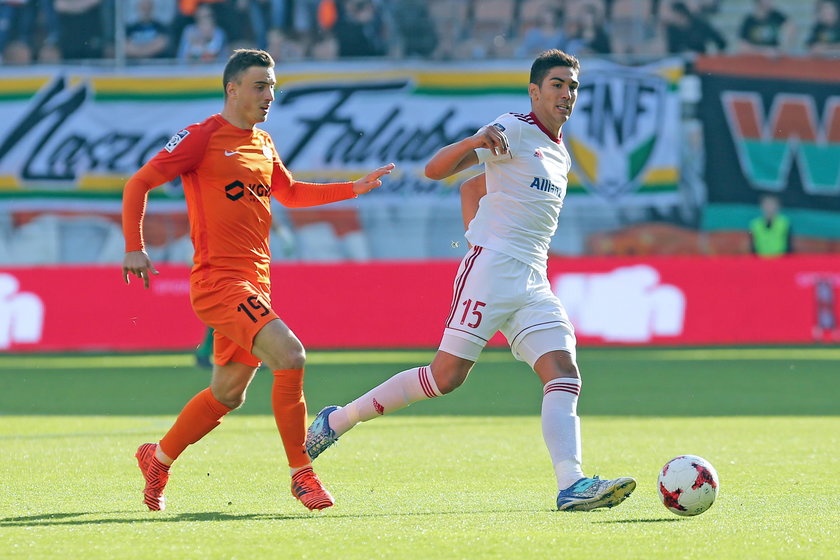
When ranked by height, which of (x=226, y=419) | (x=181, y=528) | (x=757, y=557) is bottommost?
(x=226, y=419)

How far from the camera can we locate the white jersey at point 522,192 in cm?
639

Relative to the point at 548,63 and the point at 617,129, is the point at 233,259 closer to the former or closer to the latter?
the point at 548,63

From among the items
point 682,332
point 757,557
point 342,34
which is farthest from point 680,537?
point 342,34

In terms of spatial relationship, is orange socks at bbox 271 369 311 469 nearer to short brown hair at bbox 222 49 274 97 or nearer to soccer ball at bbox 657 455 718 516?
short brown hair at bbox 222 49 274 97

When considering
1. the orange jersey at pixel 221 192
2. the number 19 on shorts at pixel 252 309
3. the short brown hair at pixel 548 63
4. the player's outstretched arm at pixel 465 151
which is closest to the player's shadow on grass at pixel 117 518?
the number 19 on shorts at pixel 252 309

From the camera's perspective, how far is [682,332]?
56.5 ft

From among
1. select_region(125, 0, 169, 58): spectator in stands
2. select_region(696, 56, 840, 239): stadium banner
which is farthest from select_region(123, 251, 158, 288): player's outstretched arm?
select_region(125, 0, 169, 58): spectator in stands

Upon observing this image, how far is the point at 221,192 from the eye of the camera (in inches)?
244

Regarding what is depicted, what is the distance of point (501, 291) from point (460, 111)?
13861mm

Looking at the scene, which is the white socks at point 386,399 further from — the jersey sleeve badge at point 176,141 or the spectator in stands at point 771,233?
the spectator in stands at point 771,233

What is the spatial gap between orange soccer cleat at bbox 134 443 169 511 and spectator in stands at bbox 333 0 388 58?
15.0 m

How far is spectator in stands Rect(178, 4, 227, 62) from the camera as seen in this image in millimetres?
20812

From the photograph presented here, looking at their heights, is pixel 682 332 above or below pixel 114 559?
below

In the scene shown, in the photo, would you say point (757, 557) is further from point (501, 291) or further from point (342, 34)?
point (342, 34)
